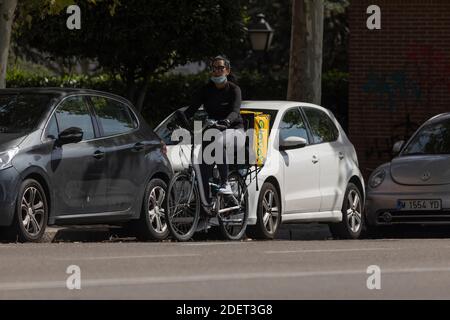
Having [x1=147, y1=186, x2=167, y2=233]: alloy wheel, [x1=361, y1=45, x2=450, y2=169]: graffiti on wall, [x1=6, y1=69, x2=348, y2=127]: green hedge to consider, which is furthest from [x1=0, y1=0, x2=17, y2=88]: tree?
[x1=6, y1=69, x2=348, y2=127]: green hedge

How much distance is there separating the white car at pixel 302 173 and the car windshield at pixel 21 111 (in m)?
1.55

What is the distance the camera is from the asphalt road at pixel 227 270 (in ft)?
32.4

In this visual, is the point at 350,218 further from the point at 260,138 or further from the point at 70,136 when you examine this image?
the point at 70,136

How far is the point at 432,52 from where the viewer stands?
25.4 m

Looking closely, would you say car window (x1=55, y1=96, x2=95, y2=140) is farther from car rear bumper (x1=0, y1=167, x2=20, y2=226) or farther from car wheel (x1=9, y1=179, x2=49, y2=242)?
car rear bumper (x1=0, y1=167, x2=20, y2=226)

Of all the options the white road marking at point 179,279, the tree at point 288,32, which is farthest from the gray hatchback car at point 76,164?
the tree at point 288,32

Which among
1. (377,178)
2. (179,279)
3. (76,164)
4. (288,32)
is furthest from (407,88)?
(288,32)

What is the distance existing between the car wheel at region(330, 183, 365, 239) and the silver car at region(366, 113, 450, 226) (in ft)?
0.83

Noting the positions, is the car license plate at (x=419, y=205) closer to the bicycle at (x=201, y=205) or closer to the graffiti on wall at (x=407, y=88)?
the bicycle at (x=201, y=205)

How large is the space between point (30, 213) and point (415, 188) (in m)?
5.18

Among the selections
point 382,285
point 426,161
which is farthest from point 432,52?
point 382,285

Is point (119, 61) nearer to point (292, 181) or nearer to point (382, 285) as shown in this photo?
point (292, 181)

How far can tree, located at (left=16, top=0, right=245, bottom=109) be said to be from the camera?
83.3 feet
